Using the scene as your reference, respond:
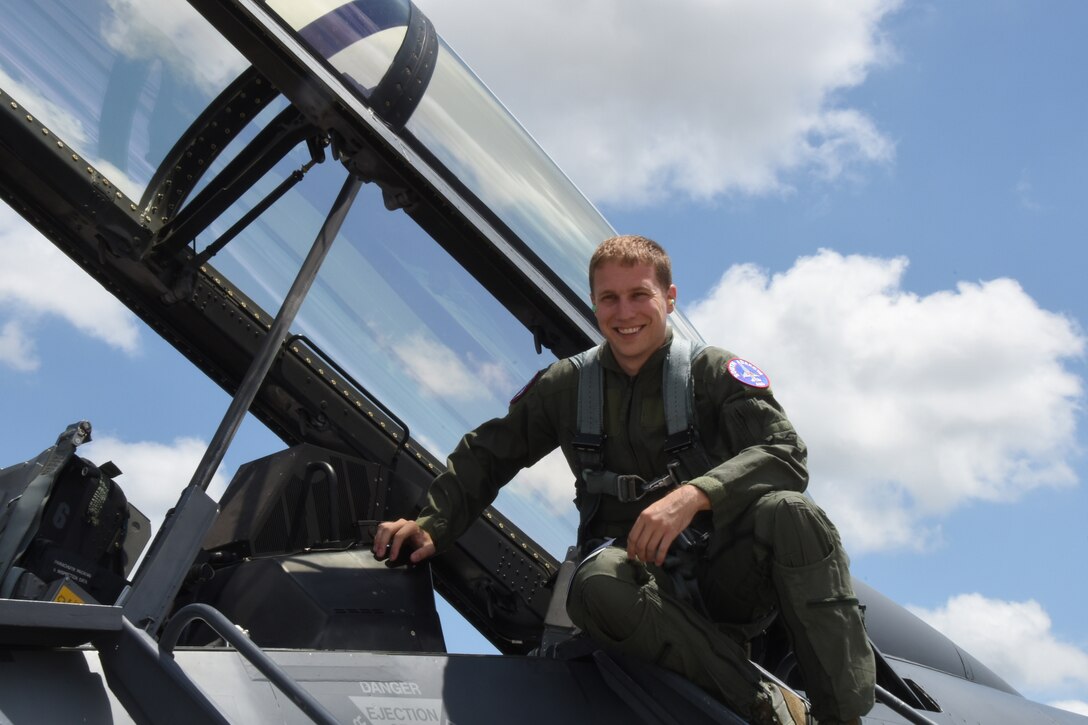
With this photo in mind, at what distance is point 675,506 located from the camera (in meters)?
2.33

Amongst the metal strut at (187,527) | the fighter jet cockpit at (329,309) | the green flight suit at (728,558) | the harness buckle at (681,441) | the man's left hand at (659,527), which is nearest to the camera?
the metal strut at (187,527)

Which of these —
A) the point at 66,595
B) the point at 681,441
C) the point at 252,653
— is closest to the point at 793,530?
the point at 681,441

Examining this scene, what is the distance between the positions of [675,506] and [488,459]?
2.47 ft

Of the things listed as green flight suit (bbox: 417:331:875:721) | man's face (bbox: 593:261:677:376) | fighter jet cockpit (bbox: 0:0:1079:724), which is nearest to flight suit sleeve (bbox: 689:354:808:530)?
green flight suit (bbox: 417:331:875:721)

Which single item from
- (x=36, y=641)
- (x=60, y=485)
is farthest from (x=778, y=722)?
(x=60, y=485)

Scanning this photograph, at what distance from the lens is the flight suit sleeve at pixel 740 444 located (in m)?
2.43

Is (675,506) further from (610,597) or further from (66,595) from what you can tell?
(66,595)

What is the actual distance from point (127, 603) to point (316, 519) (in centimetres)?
122

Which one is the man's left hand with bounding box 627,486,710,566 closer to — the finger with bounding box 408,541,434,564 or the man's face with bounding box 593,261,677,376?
the man's face with bounding box 593,261,677,376

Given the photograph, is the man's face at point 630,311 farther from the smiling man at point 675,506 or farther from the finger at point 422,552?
the finger at point 422,552

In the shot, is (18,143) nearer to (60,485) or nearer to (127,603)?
(60,485)

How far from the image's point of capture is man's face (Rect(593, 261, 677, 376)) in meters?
2.78

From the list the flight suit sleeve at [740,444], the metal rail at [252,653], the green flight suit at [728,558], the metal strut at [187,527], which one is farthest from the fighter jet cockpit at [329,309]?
the flight suit sleeve at [740,444]

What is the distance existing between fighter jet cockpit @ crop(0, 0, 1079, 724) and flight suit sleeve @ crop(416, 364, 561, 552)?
11.1 inches
